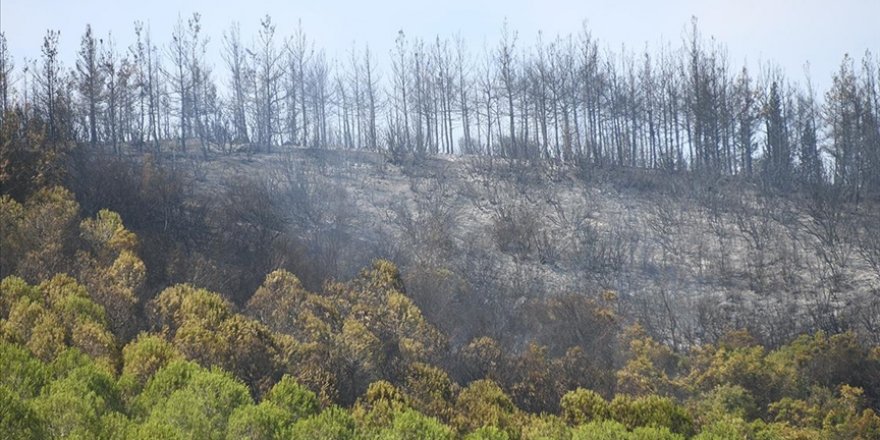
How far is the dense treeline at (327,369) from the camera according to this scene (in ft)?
33.2

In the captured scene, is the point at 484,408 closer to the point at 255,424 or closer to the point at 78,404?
the point at 255,424

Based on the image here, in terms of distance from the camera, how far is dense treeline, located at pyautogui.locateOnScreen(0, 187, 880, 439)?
33.2 ft

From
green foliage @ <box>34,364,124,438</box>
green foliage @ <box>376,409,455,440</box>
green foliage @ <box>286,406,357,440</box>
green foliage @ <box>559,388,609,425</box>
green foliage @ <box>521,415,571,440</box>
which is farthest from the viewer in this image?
green foliage @ <box>559,388,609,425</box>

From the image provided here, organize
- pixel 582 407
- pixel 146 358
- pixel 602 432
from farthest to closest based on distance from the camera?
Answer: pixel 582 407, pixel 146 358, pixel 602 432

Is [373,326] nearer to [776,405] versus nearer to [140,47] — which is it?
[776,405]

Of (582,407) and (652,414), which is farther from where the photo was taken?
(582,407)

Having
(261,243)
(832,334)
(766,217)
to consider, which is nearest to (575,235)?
(766,217)

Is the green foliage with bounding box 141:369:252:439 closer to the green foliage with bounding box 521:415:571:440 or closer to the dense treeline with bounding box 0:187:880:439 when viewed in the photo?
the dense treeline with bounding box 0:187:880:439

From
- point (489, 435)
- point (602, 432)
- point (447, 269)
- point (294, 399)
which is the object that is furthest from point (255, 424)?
point (447, 269)

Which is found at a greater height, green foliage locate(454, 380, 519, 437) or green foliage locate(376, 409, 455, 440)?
green foliage locate(376, 409, 455, 440)

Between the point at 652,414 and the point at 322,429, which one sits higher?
the point at 322,429

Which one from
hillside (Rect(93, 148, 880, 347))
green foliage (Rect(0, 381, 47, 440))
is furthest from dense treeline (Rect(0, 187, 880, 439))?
hillside (Rect(93, 148, 880, 347))


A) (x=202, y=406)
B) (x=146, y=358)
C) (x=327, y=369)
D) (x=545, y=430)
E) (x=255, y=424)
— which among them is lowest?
(x=545, y=430)

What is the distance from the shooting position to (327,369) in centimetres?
1478
